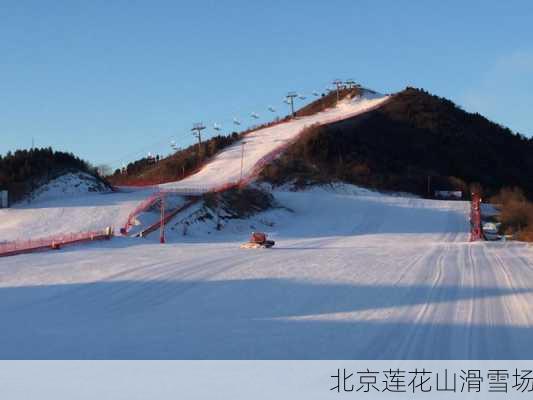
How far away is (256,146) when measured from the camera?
3113 inches

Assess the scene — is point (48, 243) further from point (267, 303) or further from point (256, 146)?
point (256, 146)

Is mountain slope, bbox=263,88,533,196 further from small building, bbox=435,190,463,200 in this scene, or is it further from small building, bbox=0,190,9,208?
small building, bbox=0,190,9,208

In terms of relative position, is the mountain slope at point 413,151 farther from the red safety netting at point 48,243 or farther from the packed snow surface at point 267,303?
the packed snow surface at point 267,303

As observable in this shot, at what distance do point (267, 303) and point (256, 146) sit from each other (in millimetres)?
62386

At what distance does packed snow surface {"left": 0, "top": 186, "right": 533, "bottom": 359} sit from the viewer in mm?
12344

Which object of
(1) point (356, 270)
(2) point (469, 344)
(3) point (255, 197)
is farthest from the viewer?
(3) point (255, 197)

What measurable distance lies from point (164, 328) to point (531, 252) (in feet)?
69.2

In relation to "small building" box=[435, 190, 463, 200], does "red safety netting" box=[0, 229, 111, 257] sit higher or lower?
lower

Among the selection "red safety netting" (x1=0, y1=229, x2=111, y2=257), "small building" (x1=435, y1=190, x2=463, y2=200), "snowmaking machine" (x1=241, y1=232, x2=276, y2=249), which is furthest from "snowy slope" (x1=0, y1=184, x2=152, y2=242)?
"small building" (x1=435, y1=190, x2=463, y2=200)

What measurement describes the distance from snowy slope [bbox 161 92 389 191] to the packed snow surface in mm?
26821

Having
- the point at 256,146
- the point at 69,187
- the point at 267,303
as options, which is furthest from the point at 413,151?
the point at 267,303

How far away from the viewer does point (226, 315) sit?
15719 millimetres
